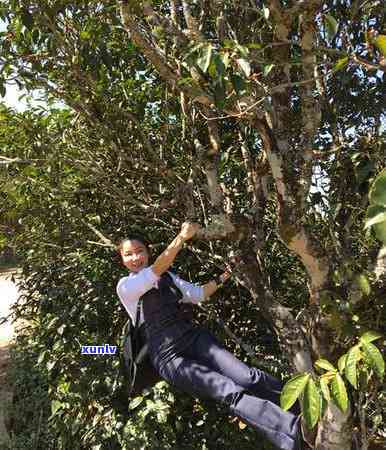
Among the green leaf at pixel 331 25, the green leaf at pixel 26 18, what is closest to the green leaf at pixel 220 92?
the green leaf at pixel 331 25

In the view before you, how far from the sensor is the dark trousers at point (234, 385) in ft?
8.36

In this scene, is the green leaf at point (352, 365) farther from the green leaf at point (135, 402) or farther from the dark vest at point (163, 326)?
the green leaf at point (135, 402)

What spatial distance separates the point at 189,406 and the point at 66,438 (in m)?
1.03

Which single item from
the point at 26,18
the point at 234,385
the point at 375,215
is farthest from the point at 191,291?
the point at 375,215

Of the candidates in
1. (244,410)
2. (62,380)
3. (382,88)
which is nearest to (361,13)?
(382,88)

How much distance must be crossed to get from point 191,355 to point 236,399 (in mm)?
418

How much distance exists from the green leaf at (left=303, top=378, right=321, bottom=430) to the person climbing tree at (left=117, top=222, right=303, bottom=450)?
3.28 feet

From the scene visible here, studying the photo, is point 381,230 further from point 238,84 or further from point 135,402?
point 135,402

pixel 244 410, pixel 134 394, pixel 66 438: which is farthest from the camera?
pixel 66 438

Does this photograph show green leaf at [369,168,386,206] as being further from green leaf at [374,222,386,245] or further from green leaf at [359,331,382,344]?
green leaf at [359,331,382,344]

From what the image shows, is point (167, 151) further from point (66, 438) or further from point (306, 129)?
point (66, 438)

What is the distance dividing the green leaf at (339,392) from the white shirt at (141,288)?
1363mm

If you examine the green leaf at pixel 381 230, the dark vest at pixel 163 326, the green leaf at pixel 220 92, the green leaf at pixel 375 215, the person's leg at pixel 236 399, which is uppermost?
the green leaf at pixel 220 92

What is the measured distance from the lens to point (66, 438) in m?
3.76
